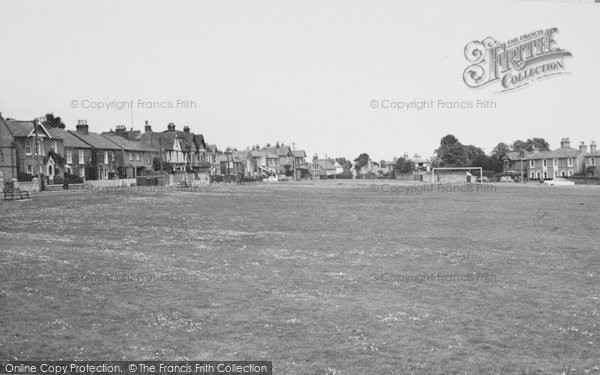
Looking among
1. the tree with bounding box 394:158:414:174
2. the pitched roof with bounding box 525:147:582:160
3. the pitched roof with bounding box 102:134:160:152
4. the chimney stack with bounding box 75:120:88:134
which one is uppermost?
the chimney stack with bounding box 75:120:88:134

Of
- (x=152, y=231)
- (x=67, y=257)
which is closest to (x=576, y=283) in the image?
(x=67, y=257)

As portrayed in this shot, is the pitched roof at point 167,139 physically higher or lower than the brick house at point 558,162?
higher

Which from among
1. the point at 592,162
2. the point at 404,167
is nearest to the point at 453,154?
the point at 592,162

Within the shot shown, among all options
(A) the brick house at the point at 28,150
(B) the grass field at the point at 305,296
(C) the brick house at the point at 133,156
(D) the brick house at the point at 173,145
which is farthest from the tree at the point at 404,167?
(B) the grass field at the point at 305,296

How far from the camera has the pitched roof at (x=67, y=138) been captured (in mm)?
81812

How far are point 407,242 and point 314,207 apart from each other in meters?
18.5

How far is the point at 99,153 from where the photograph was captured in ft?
295

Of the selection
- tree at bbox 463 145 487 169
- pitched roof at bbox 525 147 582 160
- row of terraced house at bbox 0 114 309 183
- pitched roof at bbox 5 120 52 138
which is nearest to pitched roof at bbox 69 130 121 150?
row of terraced house at bbox 0 114 309 183

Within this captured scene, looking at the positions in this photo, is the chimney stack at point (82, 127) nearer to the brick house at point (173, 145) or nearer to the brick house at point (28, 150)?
the brick house at point (173, 145)

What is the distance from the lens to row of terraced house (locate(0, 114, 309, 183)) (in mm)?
69125

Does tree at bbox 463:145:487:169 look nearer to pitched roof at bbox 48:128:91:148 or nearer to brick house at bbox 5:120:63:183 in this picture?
pitched roof at bbox 48:128:91:148

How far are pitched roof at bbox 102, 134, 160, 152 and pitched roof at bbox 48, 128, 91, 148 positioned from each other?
9.73 m

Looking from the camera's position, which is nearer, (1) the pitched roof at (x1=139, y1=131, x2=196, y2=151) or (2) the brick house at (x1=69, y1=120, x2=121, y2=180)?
(2) the brick house at (x1=69, y1=120, x2=121, y2=180)

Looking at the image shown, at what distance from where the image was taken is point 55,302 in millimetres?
13195
